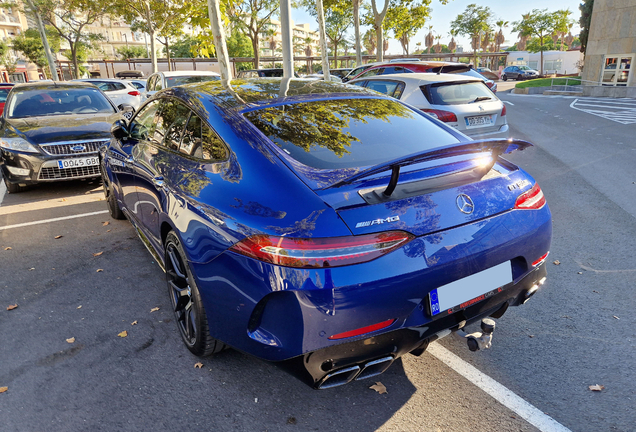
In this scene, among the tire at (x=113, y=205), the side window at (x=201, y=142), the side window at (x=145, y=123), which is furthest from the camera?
the tire at (x=113, y=205)

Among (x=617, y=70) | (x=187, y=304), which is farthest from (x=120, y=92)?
(x=617, y=70)

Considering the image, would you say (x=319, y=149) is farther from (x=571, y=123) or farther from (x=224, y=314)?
(x=571, y=123)

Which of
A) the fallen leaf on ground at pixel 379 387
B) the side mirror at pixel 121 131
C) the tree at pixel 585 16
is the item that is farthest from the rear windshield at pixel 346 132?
the tree at pixel 585 16

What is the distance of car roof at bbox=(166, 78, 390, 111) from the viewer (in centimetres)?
292

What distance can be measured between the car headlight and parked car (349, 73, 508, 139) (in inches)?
223

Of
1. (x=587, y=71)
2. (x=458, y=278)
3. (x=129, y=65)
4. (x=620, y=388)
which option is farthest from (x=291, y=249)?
(x=129, y=65)

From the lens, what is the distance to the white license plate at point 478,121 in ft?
22.6

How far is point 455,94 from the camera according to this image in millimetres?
7094

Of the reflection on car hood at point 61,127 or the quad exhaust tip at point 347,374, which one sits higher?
the reflection on car hood at point 61,127

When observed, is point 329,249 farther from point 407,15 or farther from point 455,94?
point 407,15

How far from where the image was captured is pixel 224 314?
2.25m

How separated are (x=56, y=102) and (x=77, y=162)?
2.15 meters

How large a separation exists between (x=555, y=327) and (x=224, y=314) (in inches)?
87.0

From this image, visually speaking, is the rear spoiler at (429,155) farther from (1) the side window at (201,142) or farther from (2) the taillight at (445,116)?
(2) the taillight at (445,116)
